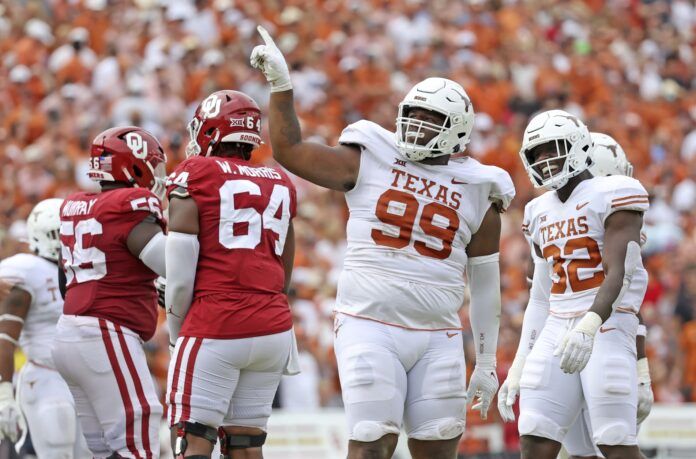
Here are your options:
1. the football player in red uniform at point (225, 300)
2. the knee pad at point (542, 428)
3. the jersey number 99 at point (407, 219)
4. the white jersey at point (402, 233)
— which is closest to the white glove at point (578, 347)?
the knee pad at point (542, 428)

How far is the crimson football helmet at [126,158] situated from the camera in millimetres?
7016

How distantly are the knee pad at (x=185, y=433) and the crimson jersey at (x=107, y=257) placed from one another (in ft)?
2.63

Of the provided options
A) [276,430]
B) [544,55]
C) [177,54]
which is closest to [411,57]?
[544,55]

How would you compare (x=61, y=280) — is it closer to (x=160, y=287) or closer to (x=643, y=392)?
(x=160, y=287)

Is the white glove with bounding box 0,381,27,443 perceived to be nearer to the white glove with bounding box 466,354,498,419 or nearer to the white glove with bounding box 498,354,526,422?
the white glove with bounding box 466,354,498,419

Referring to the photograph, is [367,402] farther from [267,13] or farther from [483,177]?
[267,13]

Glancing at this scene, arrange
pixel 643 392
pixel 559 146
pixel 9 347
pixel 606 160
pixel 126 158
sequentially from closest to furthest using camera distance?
pixel 559 146
pixel 126 158
pixel 643 392
pixel 9 347
pixel 606 160

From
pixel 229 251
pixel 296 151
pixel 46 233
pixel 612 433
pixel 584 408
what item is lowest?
pixel 612 433

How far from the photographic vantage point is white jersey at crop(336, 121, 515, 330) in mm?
6355

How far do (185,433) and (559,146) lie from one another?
2331 mm

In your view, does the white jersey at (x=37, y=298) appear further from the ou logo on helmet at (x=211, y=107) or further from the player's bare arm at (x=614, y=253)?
the player's bare arm at (x=614, y=253)

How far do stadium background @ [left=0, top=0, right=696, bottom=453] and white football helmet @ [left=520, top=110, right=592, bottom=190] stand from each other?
4.86 meters

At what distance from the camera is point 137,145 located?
707cm

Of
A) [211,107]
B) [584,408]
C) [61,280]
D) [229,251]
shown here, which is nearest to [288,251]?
[229,251]
